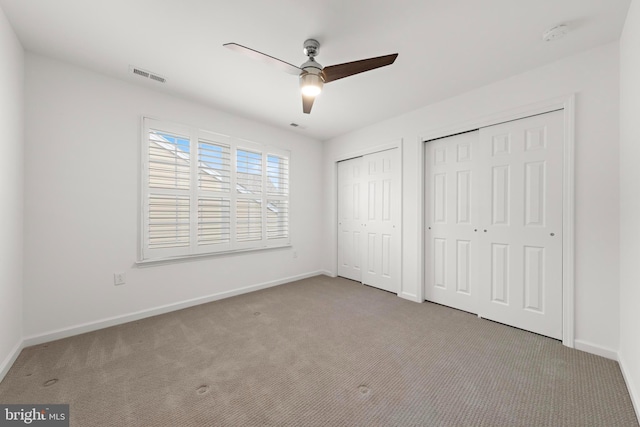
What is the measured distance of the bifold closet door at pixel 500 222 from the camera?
2424 mm

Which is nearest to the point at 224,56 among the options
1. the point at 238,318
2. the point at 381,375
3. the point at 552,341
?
the point at 238,318

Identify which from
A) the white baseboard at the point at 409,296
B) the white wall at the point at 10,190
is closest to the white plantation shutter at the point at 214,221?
the white wall at the point at 10,190

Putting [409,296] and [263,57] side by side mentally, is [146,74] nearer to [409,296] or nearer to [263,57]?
[263,57]

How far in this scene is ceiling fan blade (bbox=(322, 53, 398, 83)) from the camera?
6.04 feet

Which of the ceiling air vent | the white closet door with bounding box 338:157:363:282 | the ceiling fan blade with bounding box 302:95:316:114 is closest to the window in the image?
the ceiling air vent

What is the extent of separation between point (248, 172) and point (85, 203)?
6.24 ft

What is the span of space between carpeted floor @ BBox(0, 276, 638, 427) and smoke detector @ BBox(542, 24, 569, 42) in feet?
8.54

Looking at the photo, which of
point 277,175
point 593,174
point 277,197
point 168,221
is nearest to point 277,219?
point 277,197

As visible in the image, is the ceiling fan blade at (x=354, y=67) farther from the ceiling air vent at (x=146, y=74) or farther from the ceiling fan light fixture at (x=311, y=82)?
the ceiling air vent at (x=146, y=74)

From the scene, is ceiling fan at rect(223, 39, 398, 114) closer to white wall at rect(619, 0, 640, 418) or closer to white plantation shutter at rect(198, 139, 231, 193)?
white wall at rect(619, 0, 640, 418)

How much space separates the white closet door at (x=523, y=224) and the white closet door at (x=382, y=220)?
115cm

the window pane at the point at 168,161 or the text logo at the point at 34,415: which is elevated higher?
the window pane at the point at 168,161

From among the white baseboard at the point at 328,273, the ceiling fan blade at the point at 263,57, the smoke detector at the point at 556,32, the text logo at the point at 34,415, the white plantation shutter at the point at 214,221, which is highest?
the smoke detector at the point at 556,32

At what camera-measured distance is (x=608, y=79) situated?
2.11 metres
